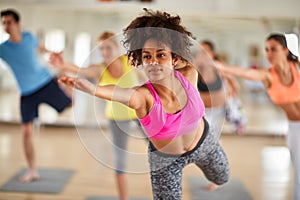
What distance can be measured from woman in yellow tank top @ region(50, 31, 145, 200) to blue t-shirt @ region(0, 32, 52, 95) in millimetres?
890

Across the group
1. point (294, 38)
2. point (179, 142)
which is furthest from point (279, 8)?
point (179, 142)

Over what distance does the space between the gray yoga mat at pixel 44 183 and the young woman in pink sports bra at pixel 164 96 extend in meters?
1.47

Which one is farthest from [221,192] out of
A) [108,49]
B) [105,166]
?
[108,49]

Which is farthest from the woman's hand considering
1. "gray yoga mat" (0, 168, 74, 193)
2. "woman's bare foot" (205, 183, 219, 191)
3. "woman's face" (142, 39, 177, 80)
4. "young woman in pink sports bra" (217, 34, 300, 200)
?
"gray yoga mat" (0, 168, 74, 193)

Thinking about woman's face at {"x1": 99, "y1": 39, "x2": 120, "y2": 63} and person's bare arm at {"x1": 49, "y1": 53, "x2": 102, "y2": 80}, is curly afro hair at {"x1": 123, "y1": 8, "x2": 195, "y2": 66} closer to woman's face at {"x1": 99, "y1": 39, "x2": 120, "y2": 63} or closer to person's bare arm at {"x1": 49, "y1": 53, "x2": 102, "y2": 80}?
woman's face at {"x1": 99, "y1": 39, "x2": 120, "y2": 63}

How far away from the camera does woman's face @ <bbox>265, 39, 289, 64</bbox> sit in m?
1.93

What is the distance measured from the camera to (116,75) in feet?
6.14

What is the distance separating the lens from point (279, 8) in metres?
3.88

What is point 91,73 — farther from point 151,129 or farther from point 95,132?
point 151,129

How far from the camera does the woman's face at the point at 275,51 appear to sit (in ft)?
6.33

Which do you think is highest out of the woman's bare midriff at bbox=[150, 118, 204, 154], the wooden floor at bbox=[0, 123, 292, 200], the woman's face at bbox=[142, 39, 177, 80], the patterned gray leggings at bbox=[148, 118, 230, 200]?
the woman's face at bbox=[142, 39, 177, 80]

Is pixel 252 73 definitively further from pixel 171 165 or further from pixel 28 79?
pixel 28 79

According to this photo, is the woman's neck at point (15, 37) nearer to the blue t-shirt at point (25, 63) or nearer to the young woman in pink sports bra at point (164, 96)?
the blue t-shirt at point (25, 63)

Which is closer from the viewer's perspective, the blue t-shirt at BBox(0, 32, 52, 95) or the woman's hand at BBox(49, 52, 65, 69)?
the woman's hand at BBox(49, 52, 65, 69)
